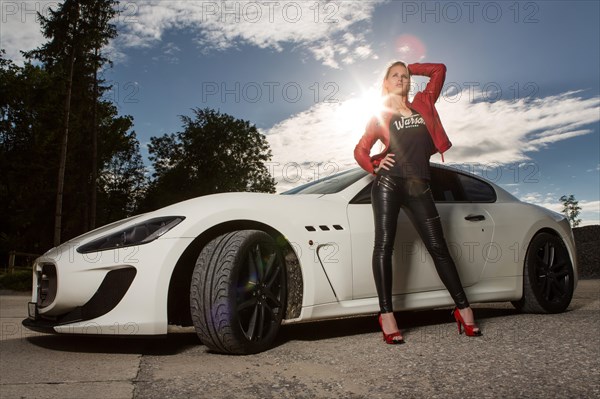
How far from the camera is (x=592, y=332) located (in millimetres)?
3863

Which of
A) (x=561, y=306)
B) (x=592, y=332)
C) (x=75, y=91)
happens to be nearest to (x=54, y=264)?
(x=592, y=332)

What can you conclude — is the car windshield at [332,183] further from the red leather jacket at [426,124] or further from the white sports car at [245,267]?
the red leather jacket at [426,124]

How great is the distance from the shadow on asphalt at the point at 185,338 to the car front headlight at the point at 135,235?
54 cm

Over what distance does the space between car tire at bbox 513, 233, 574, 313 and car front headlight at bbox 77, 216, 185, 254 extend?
3.18 meters

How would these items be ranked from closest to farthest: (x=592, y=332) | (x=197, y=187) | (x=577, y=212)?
(x=592, y=332) → (x=197, y=187) → (x=577, y=212)

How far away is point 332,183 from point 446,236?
3.21ft

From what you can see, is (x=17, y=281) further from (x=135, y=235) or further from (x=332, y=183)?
(x=135, y=235)

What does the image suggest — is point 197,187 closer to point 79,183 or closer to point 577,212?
point 79,183

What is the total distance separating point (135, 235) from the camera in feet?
10.6

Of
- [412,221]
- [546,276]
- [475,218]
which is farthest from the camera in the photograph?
[546,276]

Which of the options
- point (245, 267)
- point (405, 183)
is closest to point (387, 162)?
point (405, 183)

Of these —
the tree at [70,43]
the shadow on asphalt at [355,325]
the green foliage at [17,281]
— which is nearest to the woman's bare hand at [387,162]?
the shadow on asphalt at [355,325]

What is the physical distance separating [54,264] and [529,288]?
3808 millimetres

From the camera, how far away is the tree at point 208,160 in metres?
38.8
